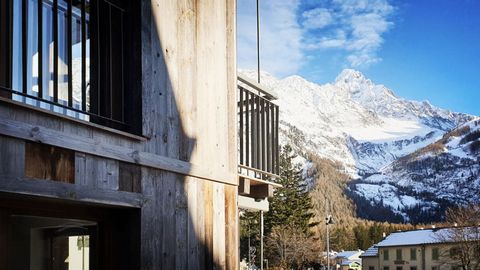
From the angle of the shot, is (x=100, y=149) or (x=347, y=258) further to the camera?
(x=347, y=258)

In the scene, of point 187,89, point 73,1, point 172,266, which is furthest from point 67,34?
point 172,266

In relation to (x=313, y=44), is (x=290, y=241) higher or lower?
lower

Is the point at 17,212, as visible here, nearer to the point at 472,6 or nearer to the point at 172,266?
the point at 172,266

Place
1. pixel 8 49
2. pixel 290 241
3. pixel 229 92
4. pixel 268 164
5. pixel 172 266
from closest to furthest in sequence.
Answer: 1. pixel 8 49
2. pixel 172 266
3. pixel 229 92
4. pixel 268 164
5. pixel 290 241

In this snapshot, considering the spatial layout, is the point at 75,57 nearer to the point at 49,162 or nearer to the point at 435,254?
the point at 49,162

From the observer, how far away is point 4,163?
3076 millimetres

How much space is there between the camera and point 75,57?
3.99 meters

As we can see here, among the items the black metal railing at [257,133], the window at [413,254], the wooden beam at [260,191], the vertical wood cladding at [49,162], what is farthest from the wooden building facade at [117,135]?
the window at [413,254]

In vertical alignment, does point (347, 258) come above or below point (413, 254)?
below

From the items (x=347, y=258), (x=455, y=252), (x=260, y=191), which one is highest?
(x=260, y=191)

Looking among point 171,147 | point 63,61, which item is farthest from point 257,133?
point 63,61

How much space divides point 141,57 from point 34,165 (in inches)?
47.4

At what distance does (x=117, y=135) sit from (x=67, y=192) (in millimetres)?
577

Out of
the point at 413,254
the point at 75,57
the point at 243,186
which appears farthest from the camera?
the point at 413,254
